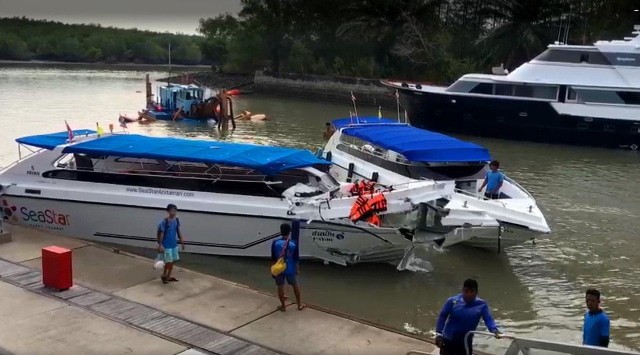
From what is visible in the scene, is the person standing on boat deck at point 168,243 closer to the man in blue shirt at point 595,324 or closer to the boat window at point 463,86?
the man in blue shirt at point 595,324

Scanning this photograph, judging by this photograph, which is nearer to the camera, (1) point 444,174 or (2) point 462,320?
(2) point 462,320

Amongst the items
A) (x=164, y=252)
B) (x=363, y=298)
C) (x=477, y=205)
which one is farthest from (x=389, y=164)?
(x=164, y=252)

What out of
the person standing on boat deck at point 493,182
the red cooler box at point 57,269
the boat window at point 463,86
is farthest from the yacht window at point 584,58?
the red cooler box at point 57,269

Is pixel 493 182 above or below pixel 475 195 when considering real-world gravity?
above

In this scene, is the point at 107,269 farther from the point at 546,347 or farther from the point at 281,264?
the point at 546,347

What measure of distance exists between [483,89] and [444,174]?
60.4 feet

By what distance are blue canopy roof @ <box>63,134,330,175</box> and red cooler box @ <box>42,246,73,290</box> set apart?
3894 mm

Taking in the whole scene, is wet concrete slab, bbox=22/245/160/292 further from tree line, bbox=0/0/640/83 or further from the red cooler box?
tree line, bbox=0/0/640/83

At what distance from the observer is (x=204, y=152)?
13.2m

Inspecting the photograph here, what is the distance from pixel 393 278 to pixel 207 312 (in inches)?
169

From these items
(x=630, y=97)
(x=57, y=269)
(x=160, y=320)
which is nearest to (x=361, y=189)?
(x=160, y=320)

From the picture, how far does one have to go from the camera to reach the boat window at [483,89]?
1252 inches

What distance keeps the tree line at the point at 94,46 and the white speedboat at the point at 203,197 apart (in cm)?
9340

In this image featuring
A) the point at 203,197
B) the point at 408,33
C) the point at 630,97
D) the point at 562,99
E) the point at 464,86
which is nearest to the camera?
the point at 203,197
